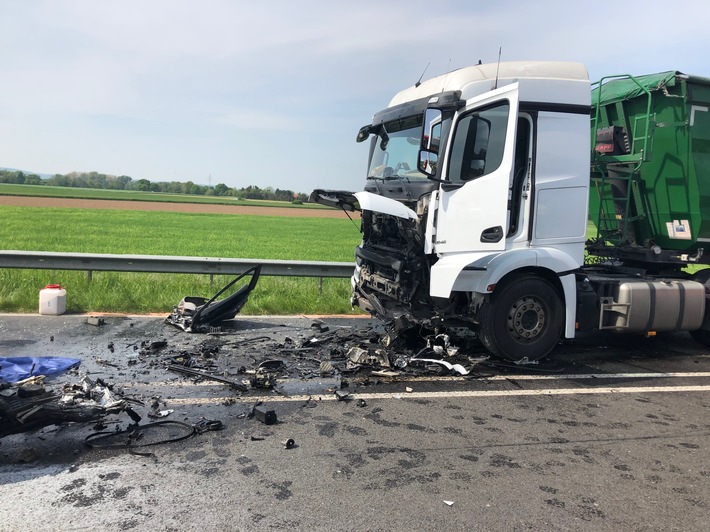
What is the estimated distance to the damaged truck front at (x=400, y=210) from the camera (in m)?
6.05

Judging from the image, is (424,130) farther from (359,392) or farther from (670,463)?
(670,463)

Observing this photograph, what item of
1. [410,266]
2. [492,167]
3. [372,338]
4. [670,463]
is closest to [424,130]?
[492,167]

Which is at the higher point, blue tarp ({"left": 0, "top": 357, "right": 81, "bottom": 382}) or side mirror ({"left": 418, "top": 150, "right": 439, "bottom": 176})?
side mirror ({"left": 418, "top": 150, "right": 439, "bottom": 176})

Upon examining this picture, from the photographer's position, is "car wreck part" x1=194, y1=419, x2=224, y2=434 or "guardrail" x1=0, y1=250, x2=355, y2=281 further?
"guardrail" x1=0, y1=250, x2=355, y2=281

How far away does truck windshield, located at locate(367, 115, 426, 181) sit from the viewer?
6.36 meters

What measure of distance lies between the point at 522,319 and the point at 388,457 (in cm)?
296

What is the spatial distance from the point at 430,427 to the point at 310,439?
→ 99 cm

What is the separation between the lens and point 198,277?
1135 centimetres

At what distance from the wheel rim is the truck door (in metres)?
0.84

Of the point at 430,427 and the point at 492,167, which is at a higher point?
the point at 492,167

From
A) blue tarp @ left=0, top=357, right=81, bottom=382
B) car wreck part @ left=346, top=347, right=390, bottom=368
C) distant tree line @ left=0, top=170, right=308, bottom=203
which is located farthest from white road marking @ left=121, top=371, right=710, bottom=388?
distant tree line @ left=0, top=170, right=308, bottom=203

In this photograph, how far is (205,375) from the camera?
548 centimetres

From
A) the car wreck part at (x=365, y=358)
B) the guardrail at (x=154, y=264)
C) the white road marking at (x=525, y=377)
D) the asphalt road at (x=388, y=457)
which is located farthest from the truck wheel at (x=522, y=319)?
the guardrail at (x=154, y=264)

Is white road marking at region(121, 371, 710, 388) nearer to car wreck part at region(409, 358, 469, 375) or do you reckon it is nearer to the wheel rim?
car wreck part at region(409, 358, 469, 375)
